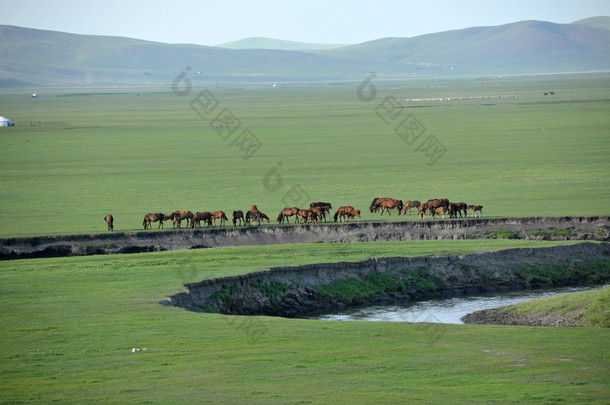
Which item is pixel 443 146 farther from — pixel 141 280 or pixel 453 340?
pixel 453 340

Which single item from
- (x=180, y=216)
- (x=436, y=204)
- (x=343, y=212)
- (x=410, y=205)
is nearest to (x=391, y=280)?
(x=343, y=212)

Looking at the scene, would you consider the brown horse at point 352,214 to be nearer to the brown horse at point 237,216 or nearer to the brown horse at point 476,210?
the brown horse at point 237,216

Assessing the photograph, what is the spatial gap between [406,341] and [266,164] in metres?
41.4

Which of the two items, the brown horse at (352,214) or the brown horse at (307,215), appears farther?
the brown horse at (352,214)

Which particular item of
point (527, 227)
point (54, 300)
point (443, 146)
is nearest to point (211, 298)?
point (54, 300)

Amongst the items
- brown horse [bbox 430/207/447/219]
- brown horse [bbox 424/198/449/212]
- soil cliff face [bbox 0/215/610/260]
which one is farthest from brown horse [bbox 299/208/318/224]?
brown horse [bbox 430/207/447/219]

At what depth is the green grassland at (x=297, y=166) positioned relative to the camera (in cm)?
4462

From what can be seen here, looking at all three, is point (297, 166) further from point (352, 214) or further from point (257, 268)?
point (257, 268)

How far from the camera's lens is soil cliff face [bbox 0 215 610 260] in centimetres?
3603

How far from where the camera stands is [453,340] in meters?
21.9

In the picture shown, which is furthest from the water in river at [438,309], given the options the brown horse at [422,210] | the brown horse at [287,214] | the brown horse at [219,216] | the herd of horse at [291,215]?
the brown horse at [219,216]

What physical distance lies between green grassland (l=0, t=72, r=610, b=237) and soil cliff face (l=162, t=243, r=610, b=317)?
6.86m

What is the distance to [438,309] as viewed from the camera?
29000 millimetres

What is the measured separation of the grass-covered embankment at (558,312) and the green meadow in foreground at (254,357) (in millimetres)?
1235
